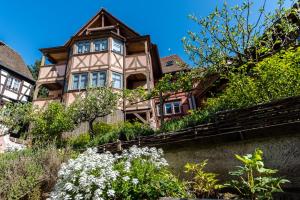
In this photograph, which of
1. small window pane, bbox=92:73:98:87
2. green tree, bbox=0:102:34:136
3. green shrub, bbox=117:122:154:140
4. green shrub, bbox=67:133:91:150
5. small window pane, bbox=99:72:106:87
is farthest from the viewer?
small window pane, bbox=92:73:98:87

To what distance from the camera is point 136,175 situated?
536cm

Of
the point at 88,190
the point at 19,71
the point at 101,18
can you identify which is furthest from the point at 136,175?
the point at 19,71

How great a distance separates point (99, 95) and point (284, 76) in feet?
33.3

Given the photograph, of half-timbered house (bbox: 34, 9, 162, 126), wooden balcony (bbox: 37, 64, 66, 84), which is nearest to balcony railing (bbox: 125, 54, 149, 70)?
half-timbered house (bbox: 34, 9, 162, 126)

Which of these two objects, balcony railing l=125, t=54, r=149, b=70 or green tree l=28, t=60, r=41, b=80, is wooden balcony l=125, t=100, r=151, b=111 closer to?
balcony railing l=125, t=54, r=149, b=70

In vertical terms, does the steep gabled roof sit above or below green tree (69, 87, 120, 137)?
above

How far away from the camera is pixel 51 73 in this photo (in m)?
22.4

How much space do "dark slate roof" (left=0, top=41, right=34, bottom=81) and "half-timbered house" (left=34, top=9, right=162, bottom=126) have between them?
4.13 metres

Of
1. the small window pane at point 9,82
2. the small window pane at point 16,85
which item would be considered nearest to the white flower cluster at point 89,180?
the small window pane at point 9,82

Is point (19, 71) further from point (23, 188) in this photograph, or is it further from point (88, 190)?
point (88, 190)

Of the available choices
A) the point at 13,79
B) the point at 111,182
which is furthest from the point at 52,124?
the point at 13,79

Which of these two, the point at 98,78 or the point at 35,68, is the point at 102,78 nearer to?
the point at 98,78

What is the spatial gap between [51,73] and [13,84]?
5837 mm

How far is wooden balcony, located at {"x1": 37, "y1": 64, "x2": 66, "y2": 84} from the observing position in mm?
22062
